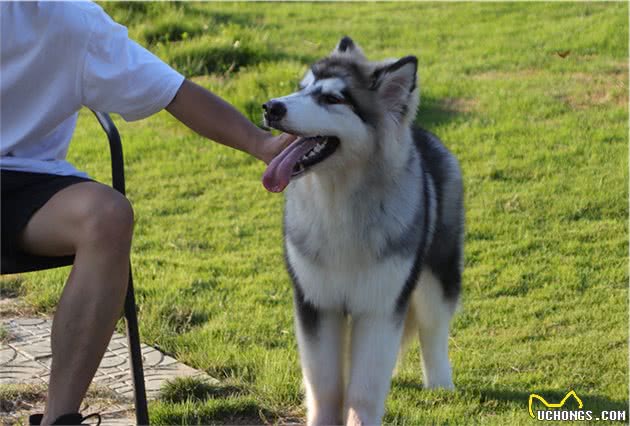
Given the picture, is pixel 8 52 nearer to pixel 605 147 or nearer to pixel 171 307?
pixel 171 307

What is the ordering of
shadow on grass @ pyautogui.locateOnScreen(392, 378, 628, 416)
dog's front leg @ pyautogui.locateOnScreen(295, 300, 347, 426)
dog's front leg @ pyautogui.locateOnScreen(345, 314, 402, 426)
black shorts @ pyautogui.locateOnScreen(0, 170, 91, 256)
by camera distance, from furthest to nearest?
shadow on grass @ pyautogui.locateOnScreen(392, 378, 628, 416), dog's front leg @ pyautogui.locateOnScreen(295, 300, 347, 426), dog's front leg @ pyautogui.locateOnScreen(345, 314, 402, 426), black shorts @ pyautogui.locateOnScreen(0, 170, 91, 256)

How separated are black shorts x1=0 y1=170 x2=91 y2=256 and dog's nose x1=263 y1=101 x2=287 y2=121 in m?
0.66

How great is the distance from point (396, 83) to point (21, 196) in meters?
1.47

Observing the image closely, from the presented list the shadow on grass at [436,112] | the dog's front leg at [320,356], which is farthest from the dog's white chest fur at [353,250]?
the shadow on grass at [436,112]

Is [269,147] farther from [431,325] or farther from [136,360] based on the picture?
[431,325]

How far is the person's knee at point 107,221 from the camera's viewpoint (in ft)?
10.6

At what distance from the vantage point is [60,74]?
3.46 m

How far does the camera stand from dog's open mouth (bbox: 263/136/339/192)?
3.61 meters

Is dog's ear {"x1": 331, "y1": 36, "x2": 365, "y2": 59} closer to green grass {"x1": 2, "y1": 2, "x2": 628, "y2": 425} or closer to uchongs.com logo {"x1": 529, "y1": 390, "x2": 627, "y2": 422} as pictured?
green grass {"x1": 2, "y1": 2, "x2": 628, "y2": 425}

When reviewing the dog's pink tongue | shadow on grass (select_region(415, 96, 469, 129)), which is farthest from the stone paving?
shadow on grass (select_region(415, 96, 469, 129))

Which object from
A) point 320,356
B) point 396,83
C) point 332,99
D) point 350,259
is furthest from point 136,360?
point 396,83

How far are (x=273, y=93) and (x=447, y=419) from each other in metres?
5.23

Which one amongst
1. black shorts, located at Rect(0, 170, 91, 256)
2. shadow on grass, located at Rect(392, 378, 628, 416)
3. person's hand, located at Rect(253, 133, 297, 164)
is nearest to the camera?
black shorts, located at Rect(0, 170, 91, 256)

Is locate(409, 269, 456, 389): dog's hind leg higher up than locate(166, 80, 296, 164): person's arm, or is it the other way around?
locate(166, 80, 296, 164): person's arm
